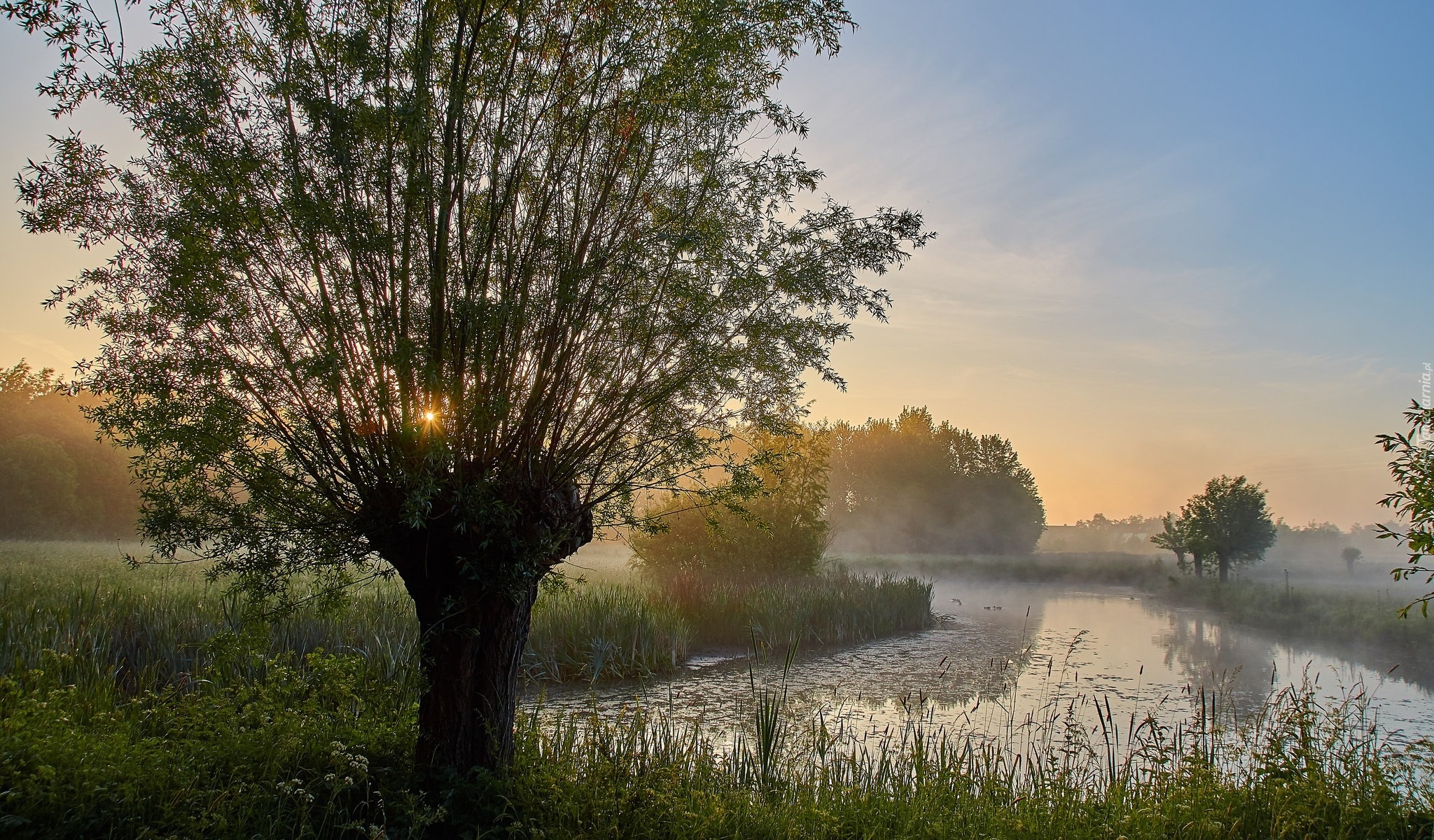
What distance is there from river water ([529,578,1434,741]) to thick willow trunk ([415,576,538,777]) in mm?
745

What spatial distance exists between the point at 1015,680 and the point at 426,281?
359 inches

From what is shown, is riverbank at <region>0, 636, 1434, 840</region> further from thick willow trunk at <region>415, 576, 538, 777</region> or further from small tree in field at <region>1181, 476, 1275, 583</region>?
small tree in field at <region>1181, 476, 1275, 583</region>

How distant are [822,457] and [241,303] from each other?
57.0ft

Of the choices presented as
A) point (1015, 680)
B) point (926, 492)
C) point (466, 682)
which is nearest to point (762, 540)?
point (1015, 680)

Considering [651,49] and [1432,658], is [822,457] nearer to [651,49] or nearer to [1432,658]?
[1432,658]

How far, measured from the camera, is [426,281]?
187 inches

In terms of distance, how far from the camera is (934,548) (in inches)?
1891

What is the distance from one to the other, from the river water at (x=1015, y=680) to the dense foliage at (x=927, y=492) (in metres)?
28.8

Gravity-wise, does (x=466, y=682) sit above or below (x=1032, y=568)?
above

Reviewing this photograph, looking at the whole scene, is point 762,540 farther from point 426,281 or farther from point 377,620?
point 426,281

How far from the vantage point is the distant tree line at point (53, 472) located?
2938 cm

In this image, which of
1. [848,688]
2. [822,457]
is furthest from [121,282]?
[822,457]

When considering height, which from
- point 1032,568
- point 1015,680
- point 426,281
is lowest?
point 1032,568

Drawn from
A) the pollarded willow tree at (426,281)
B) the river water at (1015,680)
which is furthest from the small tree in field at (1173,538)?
the pollarded willow tree at (426,281)
